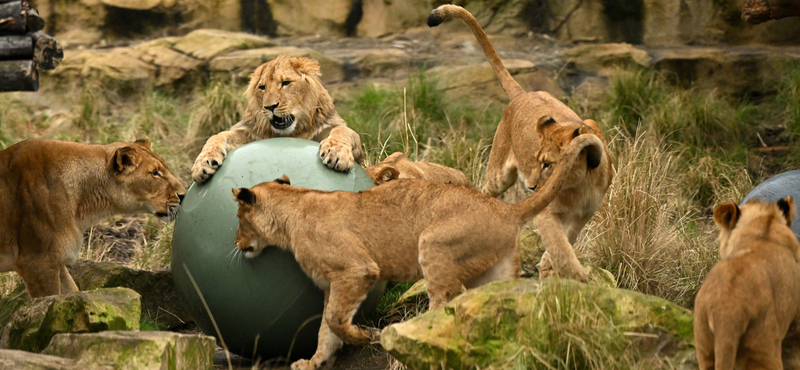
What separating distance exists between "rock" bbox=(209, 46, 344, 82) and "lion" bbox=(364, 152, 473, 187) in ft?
17.9

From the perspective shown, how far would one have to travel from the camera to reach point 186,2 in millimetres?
14016

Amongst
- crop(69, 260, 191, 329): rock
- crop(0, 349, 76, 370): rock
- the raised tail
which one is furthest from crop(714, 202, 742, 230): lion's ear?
crop(69, 260, 191, 329): rock

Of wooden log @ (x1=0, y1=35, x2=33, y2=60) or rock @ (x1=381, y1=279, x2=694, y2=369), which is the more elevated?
wooden log @ (x1=0, y1=35, x2=33, y2=60)

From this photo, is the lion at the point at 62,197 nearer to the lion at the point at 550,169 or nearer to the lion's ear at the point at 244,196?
the lion's ear at the point at 244,196

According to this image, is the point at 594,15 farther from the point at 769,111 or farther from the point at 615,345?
the point at 615,345

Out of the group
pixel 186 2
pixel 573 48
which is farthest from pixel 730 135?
pixel 186 2

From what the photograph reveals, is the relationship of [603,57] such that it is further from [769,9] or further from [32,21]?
[32,21]

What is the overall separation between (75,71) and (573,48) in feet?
24.0

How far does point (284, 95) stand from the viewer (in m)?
7.05

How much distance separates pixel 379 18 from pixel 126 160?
8230 mm

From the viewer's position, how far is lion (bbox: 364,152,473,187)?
21.9 ft

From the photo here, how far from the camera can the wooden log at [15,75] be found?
6793 mm

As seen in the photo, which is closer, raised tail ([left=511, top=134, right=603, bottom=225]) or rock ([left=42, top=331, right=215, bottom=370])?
rock ([left=42, top=331, right=215, bottom=370])

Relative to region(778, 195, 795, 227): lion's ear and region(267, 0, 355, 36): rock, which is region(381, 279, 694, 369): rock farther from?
region(267, 0, 355, 36): rock
